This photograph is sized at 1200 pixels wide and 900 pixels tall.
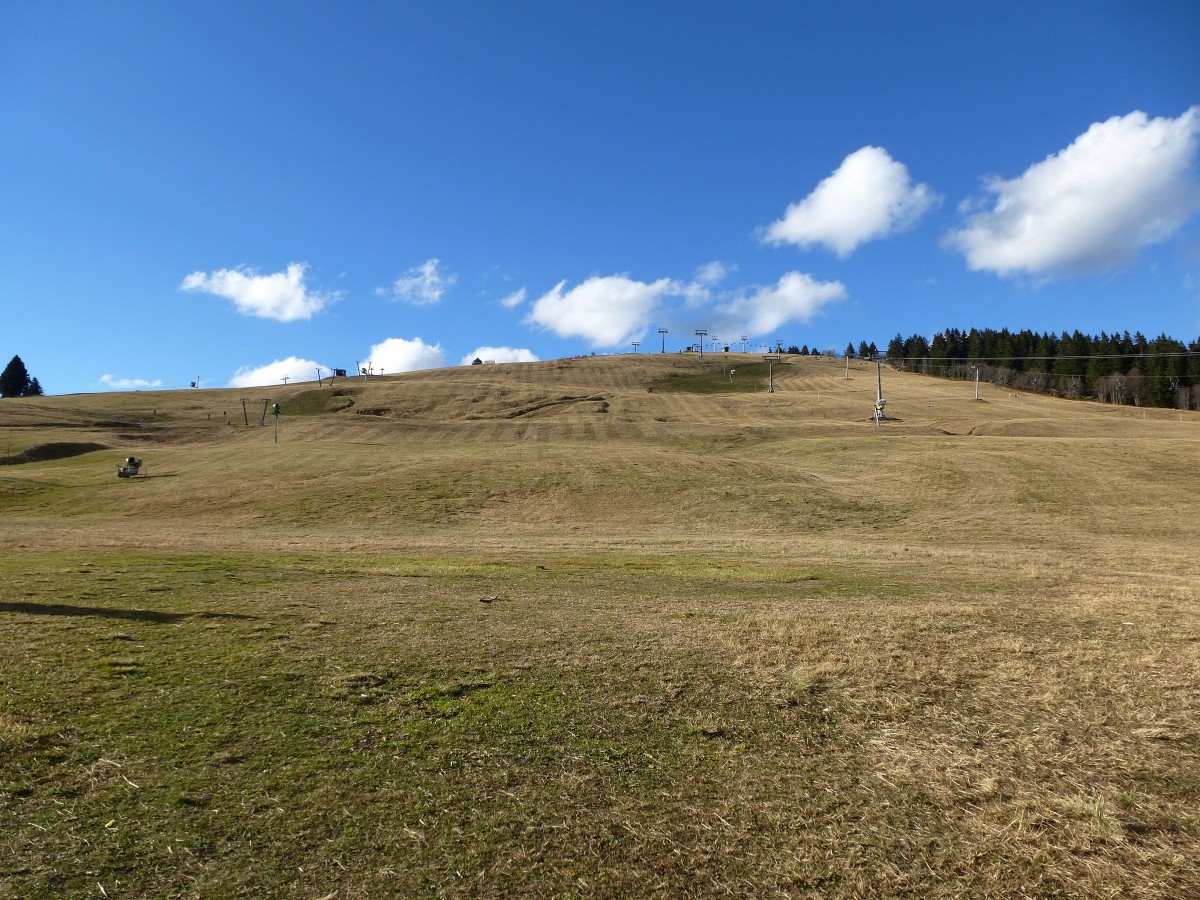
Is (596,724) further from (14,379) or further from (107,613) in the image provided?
(14,379)

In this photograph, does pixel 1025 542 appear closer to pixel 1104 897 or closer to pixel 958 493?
pixel 958 493

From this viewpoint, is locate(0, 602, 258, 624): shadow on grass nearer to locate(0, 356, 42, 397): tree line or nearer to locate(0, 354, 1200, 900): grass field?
locate(0, 354, 1200, 900): grass field

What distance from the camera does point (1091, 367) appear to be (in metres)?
162

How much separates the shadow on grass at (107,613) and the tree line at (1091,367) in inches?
6286

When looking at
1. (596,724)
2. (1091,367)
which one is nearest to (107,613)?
(596,724)

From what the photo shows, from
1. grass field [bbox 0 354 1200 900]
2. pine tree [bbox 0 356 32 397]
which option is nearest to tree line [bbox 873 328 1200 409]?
→ grass field [bbox 0 354 1200 900]

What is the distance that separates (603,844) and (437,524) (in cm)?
3512

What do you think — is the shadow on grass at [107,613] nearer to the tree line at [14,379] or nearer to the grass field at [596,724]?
the grass field at [596,724]

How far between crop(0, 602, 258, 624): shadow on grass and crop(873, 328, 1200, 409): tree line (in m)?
160

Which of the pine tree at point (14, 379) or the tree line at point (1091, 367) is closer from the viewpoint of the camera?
the tree line at point (1091, 367)

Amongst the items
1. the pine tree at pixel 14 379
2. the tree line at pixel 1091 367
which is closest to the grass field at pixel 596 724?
the tree line at pixel 1091 367

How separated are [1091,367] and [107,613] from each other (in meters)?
196

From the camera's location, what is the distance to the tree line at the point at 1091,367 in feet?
488

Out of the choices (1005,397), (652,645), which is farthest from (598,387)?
(652,645)
